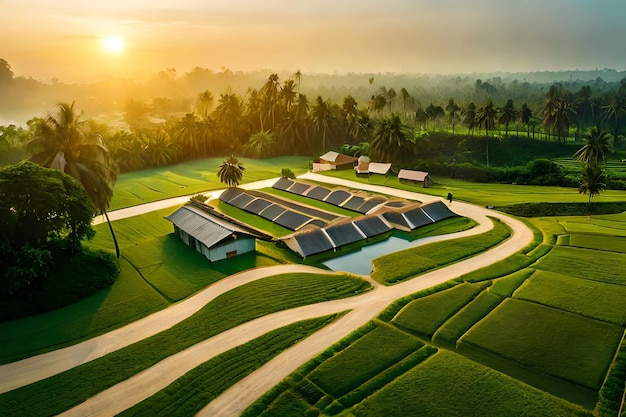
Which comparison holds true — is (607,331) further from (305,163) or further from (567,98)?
(567,98)

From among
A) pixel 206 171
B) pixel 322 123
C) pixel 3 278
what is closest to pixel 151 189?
pixel 206 171

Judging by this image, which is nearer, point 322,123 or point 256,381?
point 256,381

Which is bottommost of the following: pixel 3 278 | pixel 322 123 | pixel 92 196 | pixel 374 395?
pixel 374 395

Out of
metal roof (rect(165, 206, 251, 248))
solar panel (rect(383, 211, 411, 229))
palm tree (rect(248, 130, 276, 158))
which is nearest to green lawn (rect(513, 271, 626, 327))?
solar panel (rect(383, 211, 411, 229))

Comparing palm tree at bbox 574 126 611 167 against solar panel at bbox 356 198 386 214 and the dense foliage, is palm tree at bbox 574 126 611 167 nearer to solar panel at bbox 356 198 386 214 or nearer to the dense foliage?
solar panel at bbox 356 198 386 214

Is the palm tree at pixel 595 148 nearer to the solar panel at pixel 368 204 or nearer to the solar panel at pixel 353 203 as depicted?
the solar panel at pixel 368 204

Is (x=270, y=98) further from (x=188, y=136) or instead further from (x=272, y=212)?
(x=272, y=212)

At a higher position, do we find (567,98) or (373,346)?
(567,98)
